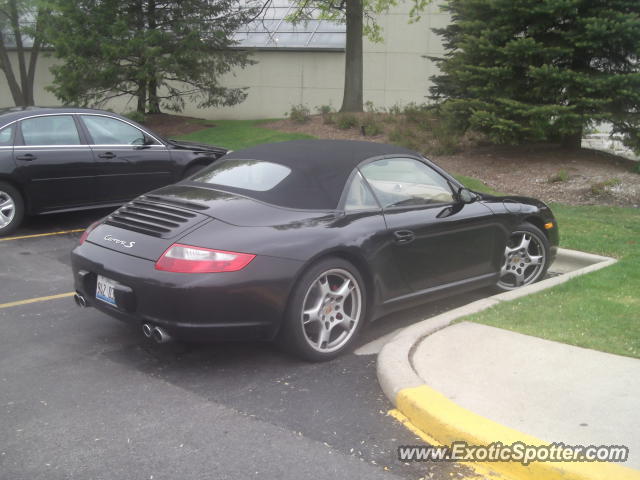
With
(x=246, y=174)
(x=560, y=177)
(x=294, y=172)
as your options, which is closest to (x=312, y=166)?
(x=294, y=172)

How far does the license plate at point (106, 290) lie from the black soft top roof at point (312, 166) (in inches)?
43.9

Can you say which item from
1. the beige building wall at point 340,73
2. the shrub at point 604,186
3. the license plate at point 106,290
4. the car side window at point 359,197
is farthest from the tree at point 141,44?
the license plate at point 106,290

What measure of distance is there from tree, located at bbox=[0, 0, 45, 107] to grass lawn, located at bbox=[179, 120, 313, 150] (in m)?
6.38

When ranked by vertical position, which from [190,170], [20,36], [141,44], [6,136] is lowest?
[190,170]

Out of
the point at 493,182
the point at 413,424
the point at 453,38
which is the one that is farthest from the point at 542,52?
the point at 413,424

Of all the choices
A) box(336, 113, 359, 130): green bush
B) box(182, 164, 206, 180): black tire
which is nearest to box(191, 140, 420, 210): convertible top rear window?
box(182, 164, 206, 180): black tire

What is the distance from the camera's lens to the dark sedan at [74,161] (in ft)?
27.9

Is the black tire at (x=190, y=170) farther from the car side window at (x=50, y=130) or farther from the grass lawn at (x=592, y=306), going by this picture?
the grass lawn at (x=592, y=306)

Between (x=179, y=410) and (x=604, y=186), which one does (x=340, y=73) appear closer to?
(x=604, y=186)

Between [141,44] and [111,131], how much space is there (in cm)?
924

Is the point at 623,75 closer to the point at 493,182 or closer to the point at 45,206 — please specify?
the point at 493,182

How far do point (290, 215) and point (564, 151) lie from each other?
10643 mm

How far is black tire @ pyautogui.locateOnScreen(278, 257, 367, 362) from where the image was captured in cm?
437

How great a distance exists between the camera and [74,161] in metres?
8.83
